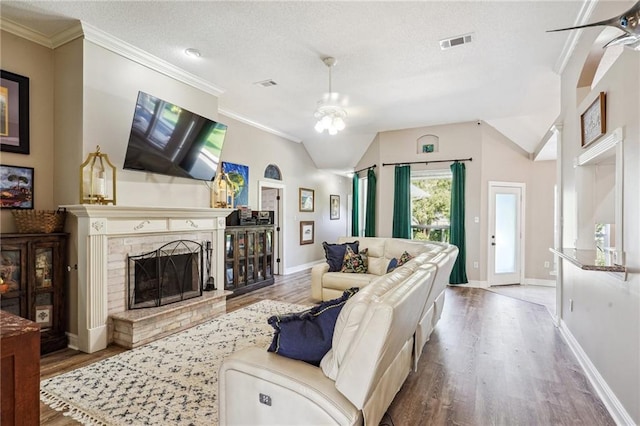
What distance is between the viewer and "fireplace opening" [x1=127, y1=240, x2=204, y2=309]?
3.67m

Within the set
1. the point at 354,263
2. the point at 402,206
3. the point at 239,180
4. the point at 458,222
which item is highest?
the point at 239,180

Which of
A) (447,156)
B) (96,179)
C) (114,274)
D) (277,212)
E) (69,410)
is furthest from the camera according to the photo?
(277,212)

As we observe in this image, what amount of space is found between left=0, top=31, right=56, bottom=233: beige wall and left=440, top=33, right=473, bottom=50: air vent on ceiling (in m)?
4.19

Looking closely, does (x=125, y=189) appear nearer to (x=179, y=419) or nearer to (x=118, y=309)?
(x=118, y=309)

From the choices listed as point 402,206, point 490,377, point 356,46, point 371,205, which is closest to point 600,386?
point 490,377

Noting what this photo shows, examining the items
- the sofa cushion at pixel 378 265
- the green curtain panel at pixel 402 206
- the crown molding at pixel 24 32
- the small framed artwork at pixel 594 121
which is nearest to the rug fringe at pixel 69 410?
the crown molding at pixel 24 32

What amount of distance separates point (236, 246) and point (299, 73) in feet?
9.66

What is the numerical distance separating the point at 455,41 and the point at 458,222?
12.6 ft

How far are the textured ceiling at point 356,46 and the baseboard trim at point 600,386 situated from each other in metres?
2.97

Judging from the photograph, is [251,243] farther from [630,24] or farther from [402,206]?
[630,24]

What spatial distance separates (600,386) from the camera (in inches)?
99.4

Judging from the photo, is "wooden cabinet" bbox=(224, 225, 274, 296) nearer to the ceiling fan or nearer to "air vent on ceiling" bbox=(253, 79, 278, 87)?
"air vent on ceiling" bbox=(253, 79, 278, 87)

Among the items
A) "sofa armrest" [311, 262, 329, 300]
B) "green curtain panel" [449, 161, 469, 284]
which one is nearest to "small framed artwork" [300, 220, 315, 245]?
"sofa armrest" [311, 262, 329, 300]

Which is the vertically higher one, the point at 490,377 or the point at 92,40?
the point at 92,40
